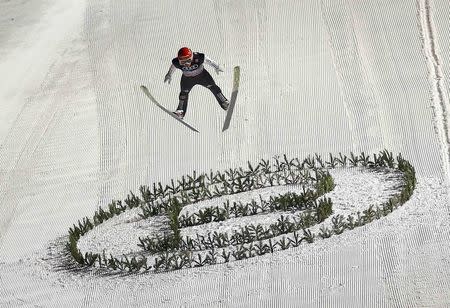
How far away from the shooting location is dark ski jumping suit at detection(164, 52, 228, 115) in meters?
19.6

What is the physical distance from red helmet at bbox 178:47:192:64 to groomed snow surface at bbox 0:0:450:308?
170 cm

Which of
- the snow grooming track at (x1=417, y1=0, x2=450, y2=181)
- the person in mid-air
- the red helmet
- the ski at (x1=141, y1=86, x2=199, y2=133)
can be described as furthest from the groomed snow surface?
the red helmet

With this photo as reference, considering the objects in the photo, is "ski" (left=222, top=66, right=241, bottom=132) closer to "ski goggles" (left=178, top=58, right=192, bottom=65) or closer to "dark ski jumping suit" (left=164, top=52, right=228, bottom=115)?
"dark ski jumping suit" (left=164, top=52, right=228, bottom=115)

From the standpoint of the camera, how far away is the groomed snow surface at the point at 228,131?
16484 millimetres

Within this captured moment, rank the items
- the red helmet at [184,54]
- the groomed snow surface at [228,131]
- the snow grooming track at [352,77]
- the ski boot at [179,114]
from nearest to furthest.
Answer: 1. the groomed snow surface at [228,131]
2. the red helmet at [184,54]
3. the snow grooming track at [352,77]
4. the ski boot at [179,114]

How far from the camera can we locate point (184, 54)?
A: 760 inches

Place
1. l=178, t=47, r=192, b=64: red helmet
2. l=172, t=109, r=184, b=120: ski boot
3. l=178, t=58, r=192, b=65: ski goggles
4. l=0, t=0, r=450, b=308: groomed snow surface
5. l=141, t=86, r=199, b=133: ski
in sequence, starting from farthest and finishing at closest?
l=141, t=86, r=199, b=133: ski < l=172, t=109, r=184, b=120: ski boot < l=178, t=58, r=192, b=65: ski goggles < l=178, t=47, r=192, b=64: red helmet < l=0, t=0, r=450, b=308: groomed snow surface

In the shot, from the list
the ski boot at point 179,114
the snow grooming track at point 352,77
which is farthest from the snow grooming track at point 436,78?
the ski boot at point 179,114

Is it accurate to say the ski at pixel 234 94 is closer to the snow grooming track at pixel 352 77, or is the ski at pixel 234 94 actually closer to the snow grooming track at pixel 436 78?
the snow grooming track at pixel 352 77

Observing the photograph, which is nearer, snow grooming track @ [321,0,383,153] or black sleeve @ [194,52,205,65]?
black sleeve @ [194,52,205,65]

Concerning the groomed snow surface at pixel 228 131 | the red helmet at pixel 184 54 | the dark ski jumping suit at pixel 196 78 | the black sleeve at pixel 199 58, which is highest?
the red helmet at pixel 184 54

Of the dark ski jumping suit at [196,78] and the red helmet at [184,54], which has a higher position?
the red helmet at [184,54]

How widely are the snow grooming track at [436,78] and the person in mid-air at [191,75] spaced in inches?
131

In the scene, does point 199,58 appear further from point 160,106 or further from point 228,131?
point 160,106
